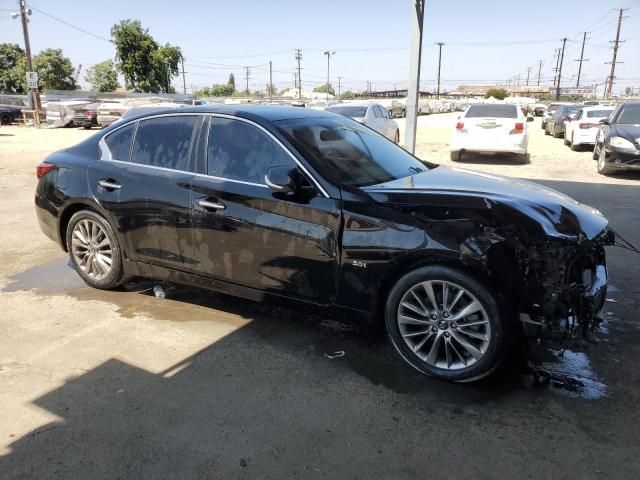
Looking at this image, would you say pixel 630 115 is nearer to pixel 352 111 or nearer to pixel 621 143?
pixel 621 143

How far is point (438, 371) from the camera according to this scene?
3273 millimetres

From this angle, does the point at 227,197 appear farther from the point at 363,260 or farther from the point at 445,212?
the point at 445,212

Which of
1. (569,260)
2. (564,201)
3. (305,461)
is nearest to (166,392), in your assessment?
(305,461)

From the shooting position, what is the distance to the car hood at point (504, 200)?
124 inches

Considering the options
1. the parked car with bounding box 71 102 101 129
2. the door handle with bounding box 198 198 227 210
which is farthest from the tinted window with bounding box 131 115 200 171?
the parked car with bounding box 71 102 101 129

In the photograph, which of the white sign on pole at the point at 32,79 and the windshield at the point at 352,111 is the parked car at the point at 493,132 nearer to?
the windshield at the point at 352,111

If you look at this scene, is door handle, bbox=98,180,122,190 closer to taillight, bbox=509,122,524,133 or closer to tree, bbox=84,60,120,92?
taillight, bbox=509,122,524,133

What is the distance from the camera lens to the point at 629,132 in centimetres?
1076

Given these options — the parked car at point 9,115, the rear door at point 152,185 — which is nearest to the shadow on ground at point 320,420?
the rear door at point 152,185

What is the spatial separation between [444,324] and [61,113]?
103 ft

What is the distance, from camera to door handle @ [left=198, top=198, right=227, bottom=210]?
3.83 meters

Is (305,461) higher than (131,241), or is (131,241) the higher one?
(131,241)

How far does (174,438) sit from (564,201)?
9.83 ft

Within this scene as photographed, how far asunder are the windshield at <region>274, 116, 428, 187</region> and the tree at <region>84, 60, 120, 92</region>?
255ft
